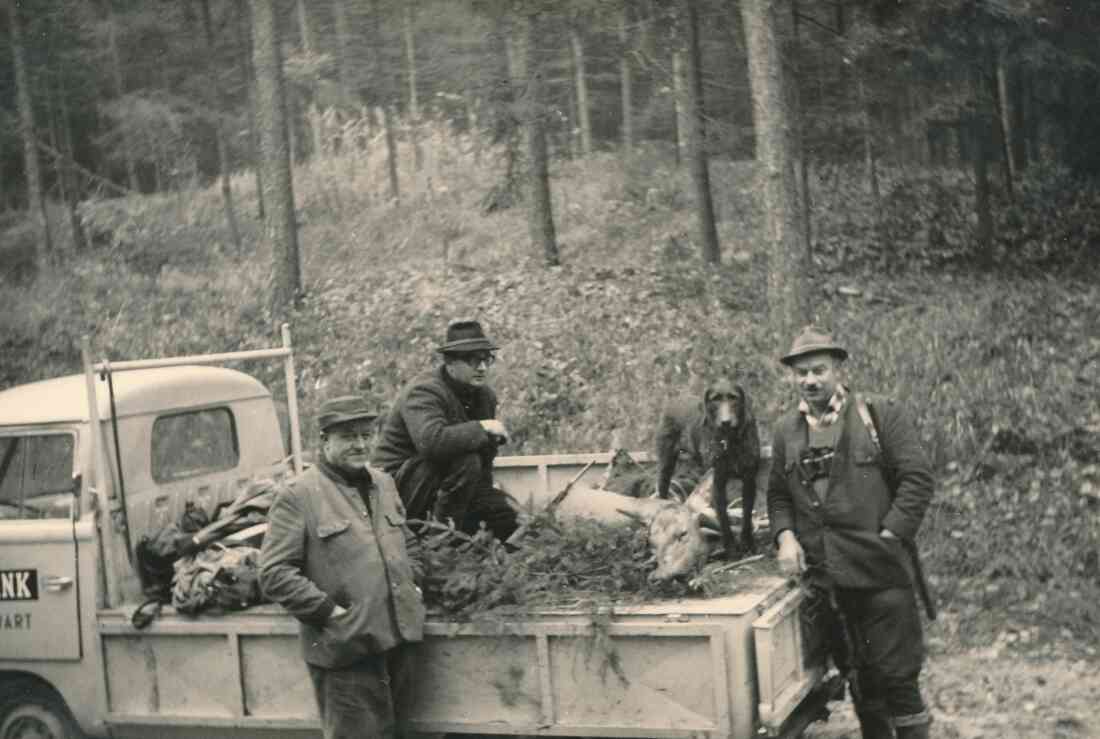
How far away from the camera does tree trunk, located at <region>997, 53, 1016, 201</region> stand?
18875mm

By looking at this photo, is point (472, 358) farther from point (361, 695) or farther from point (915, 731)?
point (915, 731)

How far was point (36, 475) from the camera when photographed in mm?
6055

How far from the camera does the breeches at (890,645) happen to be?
5.12m

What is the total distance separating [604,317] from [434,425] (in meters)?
8.89

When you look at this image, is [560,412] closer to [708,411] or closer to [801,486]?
[708,411]

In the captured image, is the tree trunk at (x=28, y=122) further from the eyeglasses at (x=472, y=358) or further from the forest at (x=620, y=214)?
the eyeglasses at (x=472, y=358)

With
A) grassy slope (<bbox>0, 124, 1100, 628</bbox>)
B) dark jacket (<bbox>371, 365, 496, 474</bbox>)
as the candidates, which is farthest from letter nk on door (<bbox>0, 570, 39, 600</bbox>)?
grassy slope (<bbox>0, 124, 1100, 628</bbox>)

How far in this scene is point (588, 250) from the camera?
1869 centimetres

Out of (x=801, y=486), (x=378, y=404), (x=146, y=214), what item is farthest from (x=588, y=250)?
(x=801, y=486)

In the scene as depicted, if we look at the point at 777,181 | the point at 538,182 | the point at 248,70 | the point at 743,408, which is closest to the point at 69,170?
Answer: the point at 248,70

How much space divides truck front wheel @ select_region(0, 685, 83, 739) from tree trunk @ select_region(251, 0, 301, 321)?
1094 cm

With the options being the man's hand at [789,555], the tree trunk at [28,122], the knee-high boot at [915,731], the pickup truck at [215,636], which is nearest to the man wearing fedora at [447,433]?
the pickup truck at [215,636]

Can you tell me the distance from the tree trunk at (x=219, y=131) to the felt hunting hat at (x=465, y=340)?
17.6m

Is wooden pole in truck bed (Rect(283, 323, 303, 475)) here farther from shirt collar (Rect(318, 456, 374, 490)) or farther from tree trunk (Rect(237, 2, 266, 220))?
tree trunk (Rect(237, 2, 266, 220))
